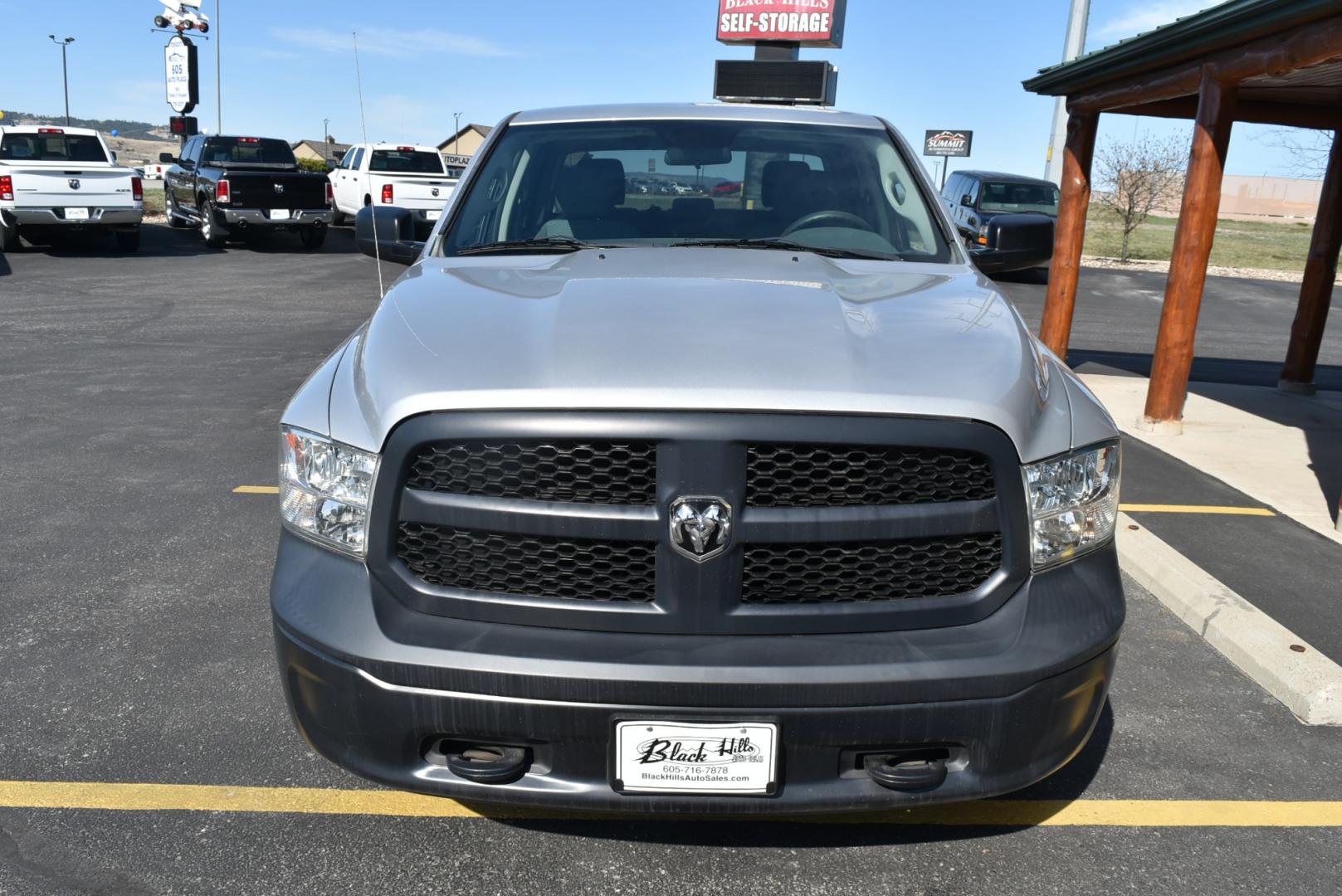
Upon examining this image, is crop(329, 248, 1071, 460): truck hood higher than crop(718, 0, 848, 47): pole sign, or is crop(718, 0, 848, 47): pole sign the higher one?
crop(718, 0, 848, 47): pole sign

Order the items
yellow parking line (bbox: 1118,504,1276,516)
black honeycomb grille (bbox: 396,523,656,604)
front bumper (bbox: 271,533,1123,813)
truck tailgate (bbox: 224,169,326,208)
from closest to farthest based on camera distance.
→ front bumper (bbox: 271,533,1123,813) < black honeycomb grille (bbox: 396,523,656,604) < yellow parking line (bbox: 1118,504,1276,516) < truck tailgate (bbox: 224,169,326,208)

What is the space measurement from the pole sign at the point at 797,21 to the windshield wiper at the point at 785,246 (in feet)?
79.6

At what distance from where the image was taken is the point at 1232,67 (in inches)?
278

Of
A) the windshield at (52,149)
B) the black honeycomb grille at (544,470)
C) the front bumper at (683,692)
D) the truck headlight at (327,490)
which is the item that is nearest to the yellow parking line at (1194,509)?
the front bumper at (683,692)

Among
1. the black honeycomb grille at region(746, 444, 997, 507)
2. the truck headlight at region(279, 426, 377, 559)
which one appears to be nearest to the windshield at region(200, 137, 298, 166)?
the truck headlight at region(279, 426, 377, 559)

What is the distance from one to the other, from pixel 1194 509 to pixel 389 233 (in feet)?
14.8

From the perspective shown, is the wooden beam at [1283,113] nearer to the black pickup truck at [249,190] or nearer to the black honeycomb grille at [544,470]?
the black honeycomb grille at [544,470]

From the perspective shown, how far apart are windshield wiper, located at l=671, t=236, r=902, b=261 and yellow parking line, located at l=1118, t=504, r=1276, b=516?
122 inches

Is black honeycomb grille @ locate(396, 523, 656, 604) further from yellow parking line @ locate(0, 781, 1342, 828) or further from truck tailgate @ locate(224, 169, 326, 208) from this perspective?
truck tailgate @ locate(224, 169, 326, 208)

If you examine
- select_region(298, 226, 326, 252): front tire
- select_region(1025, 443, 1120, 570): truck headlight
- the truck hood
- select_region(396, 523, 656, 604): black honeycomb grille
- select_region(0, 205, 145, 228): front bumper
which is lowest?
select_region(298, 226, 326, 252): front tire

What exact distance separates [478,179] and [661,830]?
2.37 m

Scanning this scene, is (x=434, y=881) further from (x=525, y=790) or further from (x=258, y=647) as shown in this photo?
(x=258, y=647)

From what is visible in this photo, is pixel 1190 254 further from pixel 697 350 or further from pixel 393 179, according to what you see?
pixel 393 179

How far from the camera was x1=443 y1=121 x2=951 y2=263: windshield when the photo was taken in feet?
11.9
